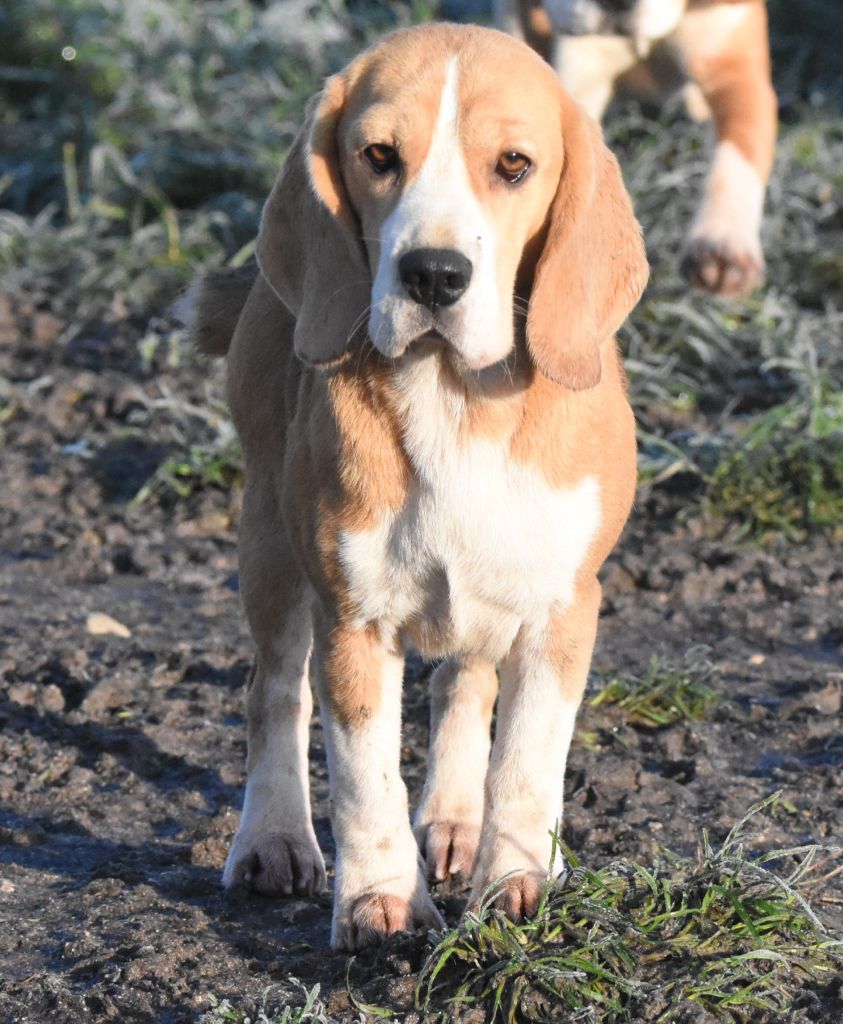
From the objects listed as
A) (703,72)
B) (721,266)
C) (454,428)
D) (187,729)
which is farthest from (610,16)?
(454,428)

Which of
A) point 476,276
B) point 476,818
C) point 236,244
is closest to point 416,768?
point 476,818

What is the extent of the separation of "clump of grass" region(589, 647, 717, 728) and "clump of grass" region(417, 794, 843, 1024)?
4.54 feet

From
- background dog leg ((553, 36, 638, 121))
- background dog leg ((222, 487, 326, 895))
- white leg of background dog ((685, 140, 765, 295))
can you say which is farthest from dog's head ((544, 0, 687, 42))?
background dog leg ((222, 487, 326, 895))

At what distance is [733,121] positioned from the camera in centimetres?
738

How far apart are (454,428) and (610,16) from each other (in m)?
3.66

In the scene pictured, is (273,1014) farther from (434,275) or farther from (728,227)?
(728,227)

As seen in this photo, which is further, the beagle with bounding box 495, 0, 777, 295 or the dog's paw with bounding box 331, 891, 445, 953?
the beagle with bounding box 495, 0, 777, 295

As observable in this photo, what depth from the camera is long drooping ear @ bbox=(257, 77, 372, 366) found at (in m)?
3.69

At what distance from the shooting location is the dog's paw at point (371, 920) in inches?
144

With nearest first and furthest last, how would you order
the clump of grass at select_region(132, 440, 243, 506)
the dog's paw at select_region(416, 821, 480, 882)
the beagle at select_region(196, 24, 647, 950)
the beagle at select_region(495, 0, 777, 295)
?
1. the beagle at select_region(196, 24, 647, 950)
2. the dog's paw at select_region(416, 821, 480, 882)
3. the clump of grass at select_region(132, 440, 243, 506)
4. the beagle at select_region(495, 0, 777, 295)

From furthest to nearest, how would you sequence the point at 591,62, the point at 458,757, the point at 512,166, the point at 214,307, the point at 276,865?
the point at 591,62
the point at 214,307
the point at 458,757
the point at 276,865
the point at 512,166

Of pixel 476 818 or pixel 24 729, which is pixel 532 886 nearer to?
pixel 476 818

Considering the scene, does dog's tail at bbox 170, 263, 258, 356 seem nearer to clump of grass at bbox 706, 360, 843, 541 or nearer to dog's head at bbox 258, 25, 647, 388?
dog's head at bbox 258, 25, 647, 388

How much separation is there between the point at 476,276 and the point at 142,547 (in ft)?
10.4
